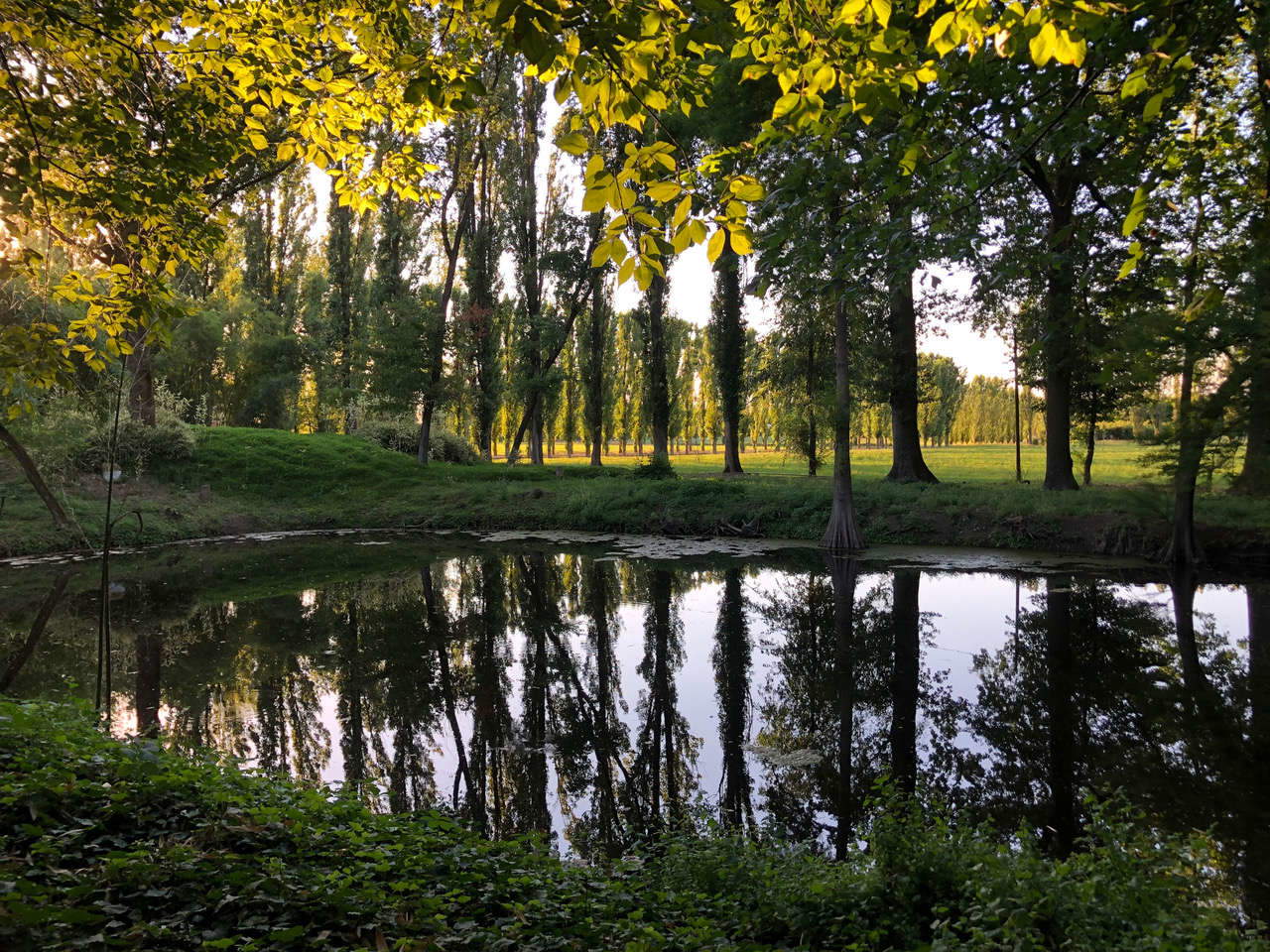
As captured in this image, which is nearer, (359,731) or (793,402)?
(359,731)

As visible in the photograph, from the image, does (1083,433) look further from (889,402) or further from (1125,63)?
(1125,63)

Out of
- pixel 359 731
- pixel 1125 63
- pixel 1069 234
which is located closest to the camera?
pixel 1069 234

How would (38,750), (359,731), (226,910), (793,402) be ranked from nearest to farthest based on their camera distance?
(226,910) < (38,750) < (359,731) < (793,402)

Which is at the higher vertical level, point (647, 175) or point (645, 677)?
point (647, 175)

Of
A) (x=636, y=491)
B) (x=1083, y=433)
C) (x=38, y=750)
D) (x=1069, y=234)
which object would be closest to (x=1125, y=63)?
(x=1069, y=234)

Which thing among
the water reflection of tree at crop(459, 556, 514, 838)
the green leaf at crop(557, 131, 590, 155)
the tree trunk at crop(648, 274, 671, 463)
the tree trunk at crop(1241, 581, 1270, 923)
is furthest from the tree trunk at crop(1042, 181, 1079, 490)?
the green leaf at crop(557, 131, 590, 155)

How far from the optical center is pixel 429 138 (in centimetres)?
2517

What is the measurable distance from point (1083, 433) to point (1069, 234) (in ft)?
71.7

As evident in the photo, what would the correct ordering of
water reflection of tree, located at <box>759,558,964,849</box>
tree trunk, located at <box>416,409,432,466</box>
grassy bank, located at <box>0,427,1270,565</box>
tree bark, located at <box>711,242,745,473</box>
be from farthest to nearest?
tree trunk, located at <box>416,409,432,466</box>
tree bark, located at <box>711,242,745,473</box>
grassy bank, located at <box>0,427,1270,565</box>
water reflection of tree, located at <box>759,558,964,849</box>

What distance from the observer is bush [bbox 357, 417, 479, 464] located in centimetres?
3144

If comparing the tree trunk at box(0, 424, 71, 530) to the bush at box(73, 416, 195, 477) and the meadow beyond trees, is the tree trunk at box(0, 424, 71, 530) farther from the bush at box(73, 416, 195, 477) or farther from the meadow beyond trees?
the bush at box(73, 416, 195, 477)

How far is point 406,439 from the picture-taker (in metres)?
31.7

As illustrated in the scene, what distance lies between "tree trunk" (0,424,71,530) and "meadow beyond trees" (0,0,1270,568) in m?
0.13

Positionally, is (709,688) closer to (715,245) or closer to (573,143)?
(715,245)
